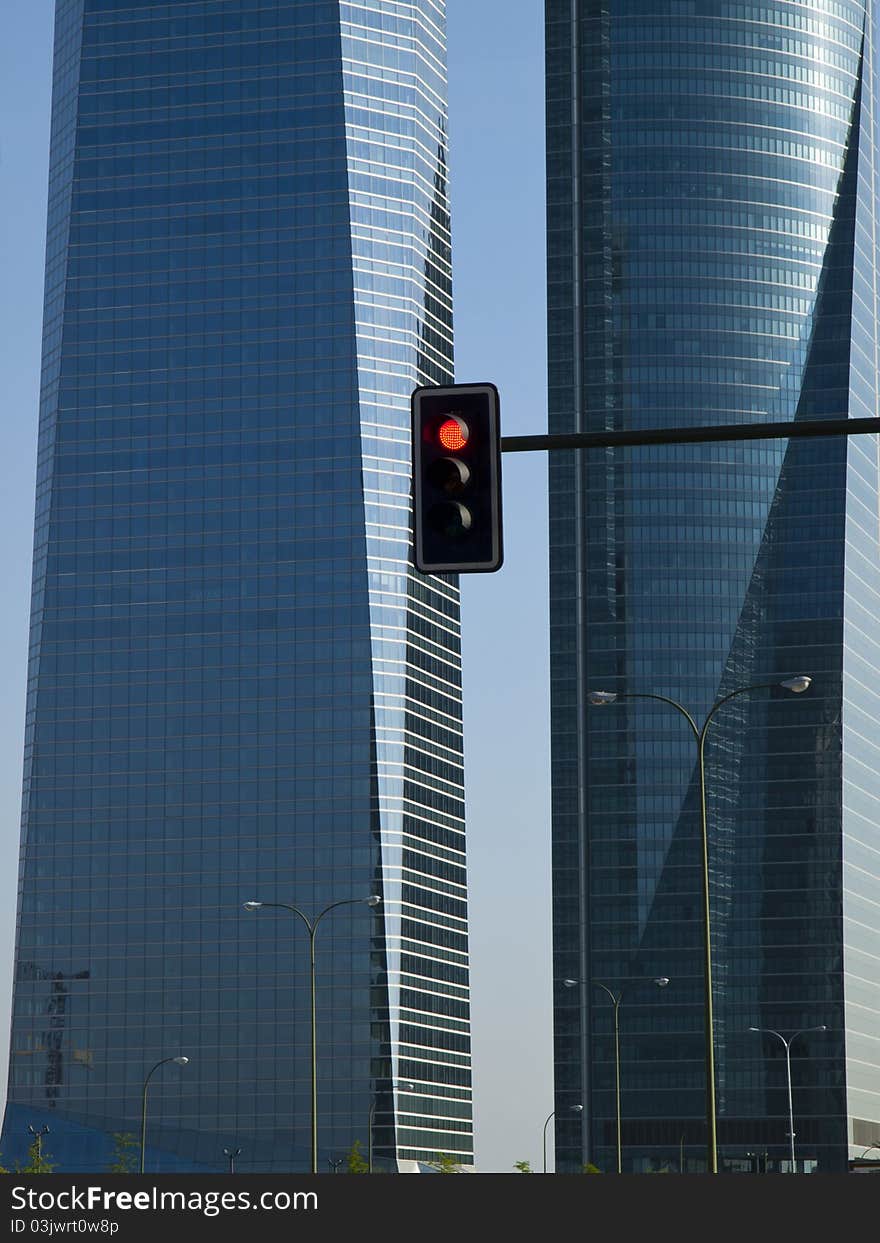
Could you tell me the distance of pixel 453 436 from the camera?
59.0 ft

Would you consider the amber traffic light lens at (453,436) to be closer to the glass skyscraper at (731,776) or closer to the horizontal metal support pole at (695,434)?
the horizontal metal support pole at (695,434)

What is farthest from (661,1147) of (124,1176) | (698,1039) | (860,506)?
(124,1176)

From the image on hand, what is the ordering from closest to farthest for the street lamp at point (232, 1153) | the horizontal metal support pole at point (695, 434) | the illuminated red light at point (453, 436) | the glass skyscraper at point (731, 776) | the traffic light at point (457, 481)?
the traffic light at point (457, 481) < the illuminated red light at point (453, 436) < the horizontal metal support pole at point (695, 434) < the glass skyscraper at point (731, 776) < the street lamp at point (232, 1153)

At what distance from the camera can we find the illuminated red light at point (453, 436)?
18.0 metres

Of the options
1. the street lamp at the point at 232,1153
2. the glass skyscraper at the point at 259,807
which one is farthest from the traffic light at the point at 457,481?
the street lamp at the point at 232,1153

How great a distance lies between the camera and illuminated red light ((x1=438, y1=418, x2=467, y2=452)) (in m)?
18.0

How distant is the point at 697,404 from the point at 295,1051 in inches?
2947

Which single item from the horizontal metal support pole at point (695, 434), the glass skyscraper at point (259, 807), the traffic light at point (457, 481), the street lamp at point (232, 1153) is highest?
the glass skyscraper at point (259, 807)

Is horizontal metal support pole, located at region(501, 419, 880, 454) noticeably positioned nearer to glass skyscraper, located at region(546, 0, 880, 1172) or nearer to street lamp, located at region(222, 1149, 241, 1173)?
glass skyscraper, located at region(546, 0, 880, 1172)

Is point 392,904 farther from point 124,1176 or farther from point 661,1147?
point 124,1176

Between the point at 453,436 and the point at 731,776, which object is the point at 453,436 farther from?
the point at 731,776

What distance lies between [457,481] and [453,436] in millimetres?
438

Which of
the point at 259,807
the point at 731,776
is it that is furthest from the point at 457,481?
the point at 259,807

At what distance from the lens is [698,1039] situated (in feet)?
633
